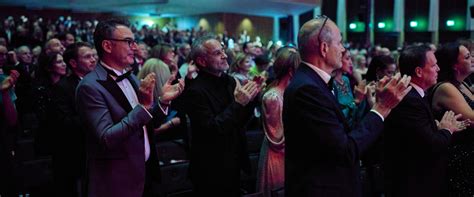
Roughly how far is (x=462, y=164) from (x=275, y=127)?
1161 millimetres

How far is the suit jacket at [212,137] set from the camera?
9.50 ft

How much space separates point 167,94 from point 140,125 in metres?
0.28

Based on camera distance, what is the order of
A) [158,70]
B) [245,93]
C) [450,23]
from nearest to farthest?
[245,93] < [158,70] < [450,23]

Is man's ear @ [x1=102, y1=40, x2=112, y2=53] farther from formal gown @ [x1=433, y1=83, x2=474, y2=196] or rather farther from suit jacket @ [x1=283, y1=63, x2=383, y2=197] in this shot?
formal gown @ [x1=433, y1=83, x2=474, y2=196]

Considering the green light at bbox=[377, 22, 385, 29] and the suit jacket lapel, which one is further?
the green light at bbox=[377, 22, 385, 29]

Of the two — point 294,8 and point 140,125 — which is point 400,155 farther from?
point 294,8

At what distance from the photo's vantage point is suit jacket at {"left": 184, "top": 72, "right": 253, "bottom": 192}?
2896 millimetres

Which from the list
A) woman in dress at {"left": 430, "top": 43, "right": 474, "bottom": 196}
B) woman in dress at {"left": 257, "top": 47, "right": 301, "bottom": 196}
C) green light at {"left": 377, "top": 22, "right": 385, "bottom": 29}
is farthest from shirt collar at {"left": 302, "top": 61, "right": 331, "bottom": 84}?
green light at {"left": 377, "top": 22, "right": 385, "bottom": 29}

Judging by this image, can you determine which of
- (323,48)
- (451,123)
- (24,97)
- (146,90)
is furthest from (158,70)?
(323,48)

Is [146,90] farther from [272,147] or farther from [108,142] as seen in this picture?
[272,147]

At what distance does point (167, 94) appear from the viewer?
234cm

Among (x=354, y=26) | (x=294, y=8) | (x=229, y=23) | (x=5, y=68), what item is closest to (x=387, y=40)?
(x=354, y=26)

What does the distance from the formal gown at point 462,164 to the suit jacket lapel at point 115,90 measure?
1.88 metres

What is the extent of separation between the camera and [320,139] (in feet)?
6.13
